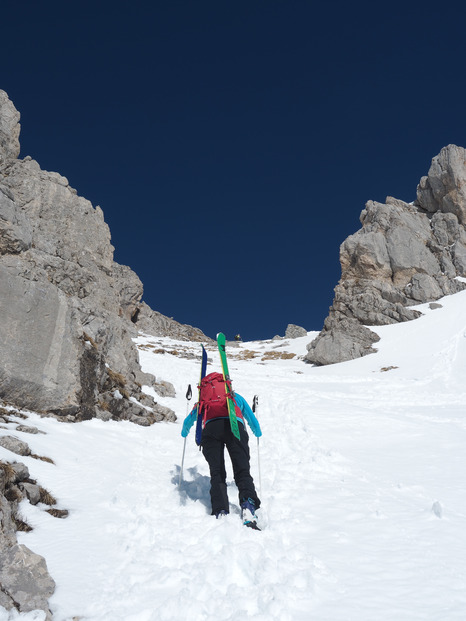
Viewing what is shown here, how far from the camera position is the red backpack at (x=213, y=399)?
7.35 metres

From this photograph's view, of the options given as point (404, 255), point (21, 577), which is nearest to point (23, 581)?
point (21, 577)

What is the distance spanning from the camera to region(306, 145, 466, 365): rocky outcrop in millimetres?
55000

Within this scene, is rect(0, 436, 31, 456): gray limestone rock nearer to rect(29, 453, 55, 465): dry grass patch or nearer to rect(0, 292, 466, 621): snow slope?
rect(29, 453, 55, 465): dry grass patch

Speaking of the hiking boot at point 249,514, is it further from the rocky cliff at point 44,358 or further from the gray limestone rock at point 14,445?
the gray limestone rock at point 14,445

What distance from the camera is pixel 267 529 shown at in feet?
19.2

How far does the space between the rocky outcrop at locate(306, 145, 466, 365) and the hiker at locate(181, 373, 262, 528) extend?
135 ft

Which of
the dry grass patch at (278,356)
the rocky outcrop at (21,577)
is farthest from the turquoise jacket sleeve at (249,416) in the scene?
the dry grass patch at (278,356)

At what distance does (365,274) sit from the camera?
64125mm

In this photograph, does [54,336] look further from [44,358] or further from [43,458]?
[43,458]

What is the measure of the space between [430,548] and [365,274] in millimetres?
62795

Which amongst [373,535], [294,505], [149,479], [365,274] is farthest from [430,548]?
[365,274]

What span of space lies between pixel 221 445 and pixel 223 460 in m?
0.26

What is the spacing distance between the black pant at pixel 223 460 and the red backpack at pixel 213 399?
15 centimetres

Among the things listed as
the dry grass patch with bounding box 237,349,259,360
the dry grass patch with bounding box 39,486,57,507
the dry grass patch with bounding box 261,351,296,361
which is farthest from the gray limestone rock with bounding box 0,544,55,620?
the dry grass patch with bounding box 237,349,259,360
